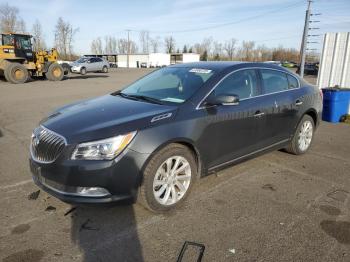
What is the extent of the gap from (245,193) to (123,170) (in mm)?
1782

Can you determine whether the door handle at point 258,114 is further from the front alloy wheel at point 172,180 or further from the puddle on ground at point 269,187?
the front alloy wheel at point 172,180

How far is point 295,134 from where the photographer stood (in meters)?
5.32

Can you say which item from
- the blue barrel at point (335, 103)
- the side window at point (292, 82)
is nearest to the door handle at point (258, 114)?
the side window at point (292, 82)

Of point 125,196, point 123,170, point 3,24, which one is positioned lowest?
point 125,196

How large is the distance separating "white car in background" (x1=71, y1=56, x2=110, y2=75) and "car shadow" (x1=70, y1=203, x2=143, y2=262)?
2998 centimetres

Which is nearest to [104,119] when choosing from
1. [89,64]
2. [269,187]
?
[269,187]

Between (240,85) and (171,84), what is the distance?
3.13 feet

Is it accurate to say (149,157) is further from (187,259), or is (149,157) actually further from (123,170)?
(187,259)

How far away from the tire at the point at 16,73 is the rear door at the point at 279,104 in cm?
1898

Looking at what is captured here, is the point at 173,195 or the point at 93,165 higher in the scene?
the point at 93,165

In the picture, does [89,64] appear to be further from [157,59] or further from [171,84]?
[157,59]

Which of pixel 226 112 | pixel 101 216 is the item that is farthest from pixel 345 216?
pixel 101 216

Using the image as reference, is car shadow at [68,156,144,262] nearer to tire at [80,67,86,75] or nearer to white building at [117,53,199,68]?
tire at [80,67,86,75]

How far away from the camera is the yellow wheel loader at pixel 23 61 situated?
64.7ft
